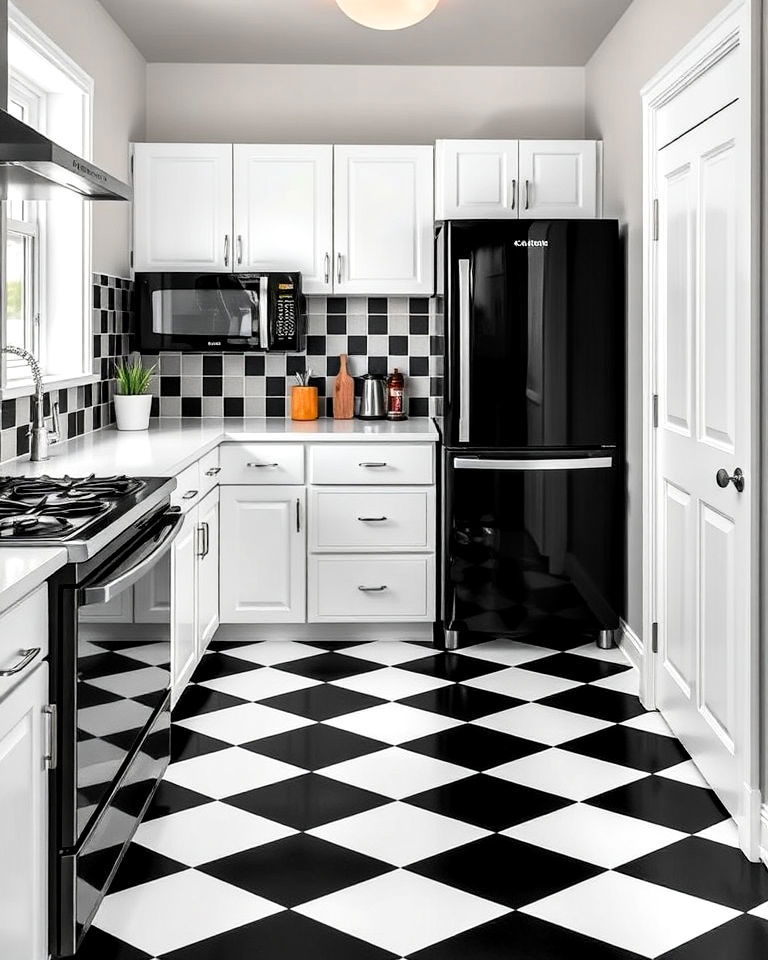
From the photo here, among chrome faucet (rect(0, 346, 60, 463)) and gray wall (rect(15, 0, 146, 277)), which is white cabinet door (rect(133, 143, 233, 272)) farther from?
chrome faucet (rect(0, 346, 60, 463))

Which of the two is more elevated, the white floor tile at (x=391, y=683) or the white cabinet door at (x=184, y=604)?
the white cabinet door at (x=184, y=604)

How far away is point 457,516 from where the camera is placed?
4.38 metres

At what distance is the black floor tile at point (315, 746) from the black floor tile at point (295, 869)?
1.70ft

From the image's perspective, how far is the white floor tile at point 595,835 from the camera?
2639 mm

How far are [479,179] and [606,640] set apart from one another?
1994 millimetres

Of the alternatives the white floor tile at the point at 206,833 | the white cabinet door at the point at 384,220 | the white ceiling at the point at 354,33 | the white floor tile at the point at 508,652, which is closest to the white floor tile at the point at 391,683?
the white floor tile at the point at 508,652

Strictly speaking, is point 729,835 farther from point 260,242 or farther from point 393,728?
point 260,242

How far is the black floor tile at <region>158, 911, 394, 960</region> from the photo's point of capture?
2.18 meters

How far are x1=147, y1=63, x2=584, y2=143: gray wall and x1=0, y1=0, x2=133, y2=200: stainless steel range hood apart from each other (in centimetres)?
205

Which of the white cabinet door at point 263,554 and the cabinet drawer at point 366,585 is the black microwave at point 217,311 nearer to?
the white cabinet door at point 263,554

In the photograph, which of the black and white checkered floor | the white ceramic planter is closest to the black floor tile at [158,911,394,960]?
the black and white checkered floor

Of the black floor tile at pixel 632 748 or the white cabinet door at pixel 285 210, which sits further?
the white cabinet door at pixel 285 210

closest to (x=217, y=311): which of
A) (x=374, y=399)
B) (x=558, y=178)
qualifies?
(x=374, y=399)

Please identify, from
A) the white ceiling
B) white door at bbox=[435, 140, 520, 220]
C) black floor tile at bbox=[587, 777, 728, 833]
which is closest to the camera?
black floor tile at bbox=[587, 777, 728, 833]
